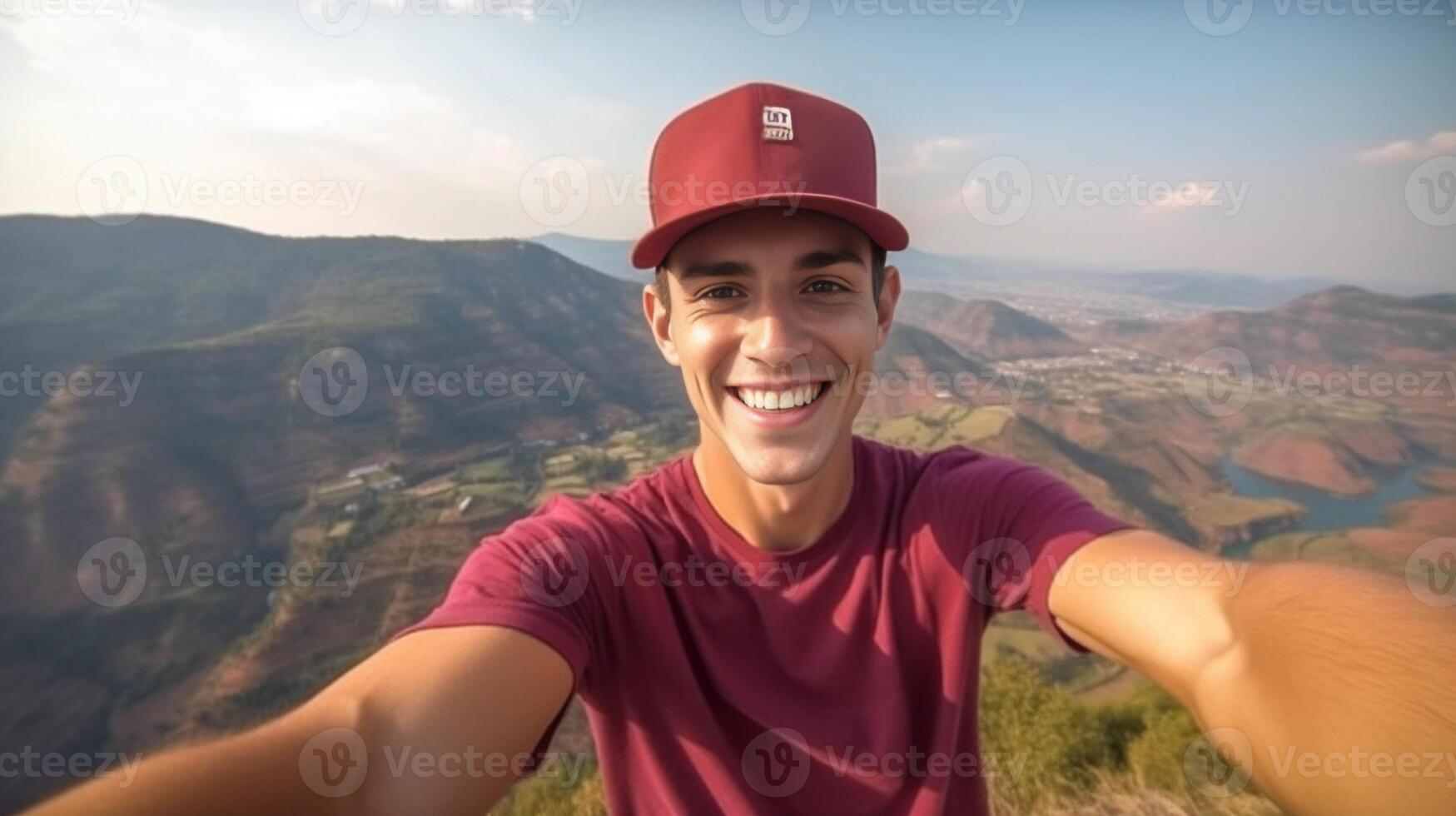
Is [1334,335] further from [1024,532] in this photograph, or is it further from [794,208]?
[794,208]

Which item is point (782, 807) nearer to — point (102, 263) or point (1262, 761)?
point (1262, 761)

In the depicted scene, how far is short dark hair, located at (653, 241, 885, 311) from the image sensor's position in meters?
2.37

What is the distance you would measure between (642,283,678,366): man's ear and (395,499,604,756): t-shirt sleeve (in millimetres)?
738

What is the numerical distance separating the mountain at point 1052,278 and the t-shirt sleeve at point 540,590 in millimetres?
124208

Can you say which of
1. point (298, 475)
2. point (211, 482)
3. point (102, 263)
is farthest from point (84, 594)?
point (102, 263)

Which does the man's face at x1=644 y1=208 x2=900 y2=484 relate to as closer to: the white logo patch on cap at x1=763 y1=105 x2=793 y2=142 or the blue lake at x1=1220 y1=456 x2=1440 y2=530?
the white logo patch on cap at x1=763 y1=105 x2=793 y2=142

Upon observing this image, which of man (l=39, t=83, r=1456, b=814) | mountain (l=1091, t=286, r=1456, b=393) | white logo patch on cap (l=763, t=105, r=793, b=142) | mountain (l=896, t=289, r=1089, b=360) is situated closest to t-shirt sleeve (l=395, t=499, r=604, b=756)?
man (l=39, t=83, r=1456, b=814)

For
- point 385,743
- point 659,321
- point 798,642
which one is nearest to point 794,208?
point 659,321

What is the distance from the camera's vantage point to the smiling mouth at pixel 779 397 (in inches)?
88.8

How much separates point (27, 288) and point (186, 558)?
63.9 metres

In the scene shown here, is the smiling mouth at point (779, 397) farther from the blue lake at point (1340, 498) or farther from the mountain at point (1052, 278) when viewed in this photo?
the mountain at point (1052, 278)

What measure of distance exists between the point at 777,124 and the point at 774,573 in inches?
58.4

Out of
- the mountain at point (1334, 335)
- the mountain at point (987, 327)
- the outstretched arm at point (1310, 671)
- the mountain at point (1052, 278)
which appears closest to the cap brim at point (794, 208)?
the outstretched arm at point (1310, 671)

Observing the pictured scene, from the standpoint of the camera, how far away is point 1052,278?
148000mm
